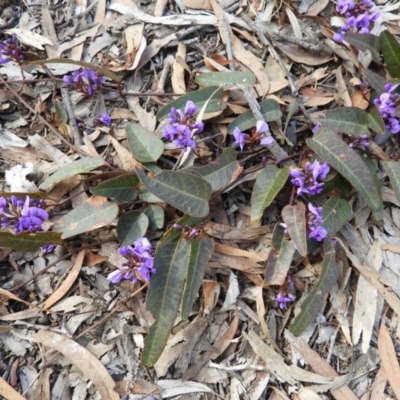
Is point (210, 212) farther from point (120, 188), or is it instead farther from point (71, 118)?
point (71, 118)

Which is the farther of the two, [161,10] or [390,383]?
[161,10]

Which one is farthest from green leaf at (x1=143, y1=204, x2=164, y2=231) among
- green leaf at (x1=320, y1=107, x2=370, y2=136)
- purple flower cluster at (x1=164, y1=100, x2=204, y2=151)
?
green leaf at (x1=320, y1=107, x2=370, y2=136)

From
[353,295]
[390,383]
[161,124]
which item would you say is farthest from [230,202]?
[390,383]

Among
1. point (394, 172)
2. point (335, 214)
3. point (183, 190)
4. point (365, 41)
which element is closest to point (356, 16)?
point (365, 41)

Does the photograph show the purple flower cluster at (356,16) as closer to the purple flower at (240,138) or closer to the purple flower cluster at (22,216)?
the purple flower at (240,138)

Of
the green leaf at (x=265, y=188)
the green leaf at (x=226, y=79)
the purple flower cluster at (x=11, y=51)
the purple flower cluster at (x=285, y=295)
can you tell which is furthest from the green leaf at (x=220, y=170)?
the purple flower cluster at (x=11, y=51)

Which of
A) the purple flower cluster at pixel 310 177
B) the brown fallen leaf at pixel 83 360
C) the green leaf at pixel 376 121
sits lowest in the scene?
the brown fallen leaf at pixel 83 360

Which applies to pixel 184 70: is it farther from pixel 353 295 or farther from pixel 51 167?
pixel 353 295
